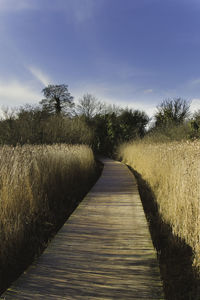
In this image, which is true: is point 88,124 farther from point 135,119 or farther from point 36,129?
point 36,129

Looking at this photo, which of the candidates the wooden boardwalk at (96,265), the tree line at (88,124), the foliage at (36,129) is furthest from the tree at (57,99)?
the wooden boardwalk at (96,265)

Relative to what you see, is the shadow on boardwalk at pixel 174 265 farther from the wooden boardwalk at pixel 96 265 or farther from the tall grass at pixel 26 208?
the tall grass at pixel 26 208

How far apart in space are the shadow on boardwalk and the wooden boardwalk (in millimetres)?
240

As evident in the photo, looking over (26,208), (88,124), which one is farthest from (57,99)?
(26,208)

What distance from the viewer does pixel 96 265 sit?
182 cm

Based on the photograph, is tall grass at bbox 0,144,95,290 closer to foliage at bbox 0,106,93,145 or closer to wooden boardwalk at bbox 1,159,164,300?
wooden boardwalk at bbox 1,159,164,300

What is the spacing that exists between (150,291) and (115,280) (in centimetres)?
33

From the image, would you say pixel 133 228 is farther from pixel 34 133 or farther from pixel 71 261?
pixel 34 133

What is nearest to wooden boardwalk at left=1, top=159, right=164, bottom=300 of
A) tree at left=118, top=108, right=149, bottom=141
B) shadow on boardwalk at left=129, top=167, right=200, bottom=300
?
shadow on boardwalk at left=129, top=167, right=200, bottom=300

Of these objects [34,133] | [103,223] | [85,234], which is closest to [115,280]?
[85,234]

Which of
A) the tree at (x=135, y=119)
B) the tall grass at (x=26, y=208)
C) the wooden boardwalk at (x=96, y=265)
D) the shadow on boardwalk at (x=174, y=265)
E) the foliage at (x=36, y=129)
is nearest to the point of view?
the wooden boardwalk at (x=96, y=265)

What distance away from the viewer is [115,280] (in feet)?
5.30

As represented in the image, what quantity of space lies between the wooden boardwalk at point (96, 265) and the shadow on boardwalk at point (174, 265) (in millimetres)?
240

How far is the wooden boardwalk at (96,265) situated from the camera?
148 centimetres
